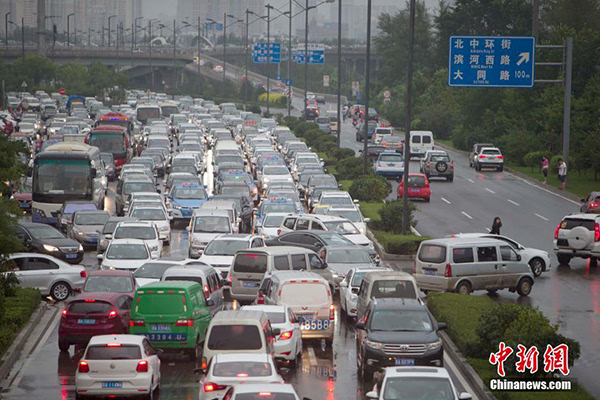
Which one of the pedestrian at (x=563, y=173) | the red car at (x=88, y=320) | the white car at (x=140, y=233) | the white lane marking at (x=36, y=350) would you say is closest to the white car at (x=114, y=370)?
the white lane marking at (x=36, y=350)

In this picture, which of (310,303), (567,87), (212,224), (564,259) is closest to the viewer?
(310,303)

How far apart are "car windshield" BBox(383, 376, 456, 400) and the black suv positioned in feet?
14.6

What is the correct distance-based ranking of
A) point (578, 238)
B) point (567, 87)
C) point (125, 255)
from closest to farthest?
point (125, 255) → point (578, 238) → point (567, 87)

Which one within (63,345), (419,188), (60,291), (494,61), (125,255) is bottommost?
(60,291)

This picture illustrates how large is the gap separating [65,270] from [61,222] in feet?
38.7

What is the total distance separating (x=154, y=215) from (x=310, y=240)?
→ 837cm

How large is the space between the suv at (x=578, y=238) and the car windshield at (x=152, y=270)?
1449 cm

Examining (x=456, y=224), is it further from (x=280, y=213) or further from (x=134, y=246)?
(x=134, y=246)

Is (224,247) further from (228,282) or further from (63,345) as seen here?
(63,345)

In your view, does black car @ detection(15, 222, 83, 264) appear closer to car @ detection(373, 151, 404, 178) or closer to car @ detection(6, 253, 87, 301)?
car @ detection(6, 253, 87, 301)

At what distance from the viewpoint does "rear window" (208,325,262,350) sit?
20609 millimetres

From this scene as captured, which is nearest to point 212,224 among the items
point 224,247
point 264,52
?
point 224,247

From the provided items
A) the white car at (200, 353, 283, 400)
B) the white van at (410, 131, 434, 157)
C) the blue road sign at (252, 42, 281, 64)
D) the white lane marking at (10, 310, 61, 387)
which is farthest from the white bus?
the blue road sign at (252, 42, 281, 64)

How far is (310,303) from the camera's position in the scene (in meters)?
25.6
